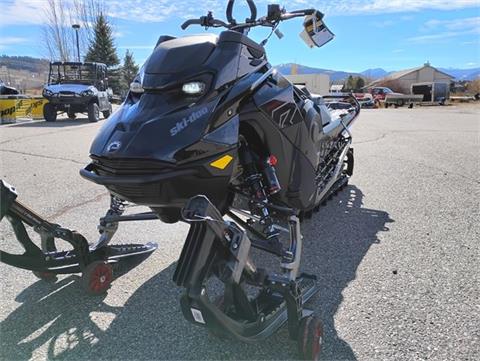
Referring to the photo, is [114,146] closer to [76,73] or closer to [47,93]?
[47,93]

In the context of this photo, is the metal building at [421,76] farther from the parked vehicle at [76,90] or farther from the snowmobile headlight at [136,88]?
the snowmobile headlight at [136,88]

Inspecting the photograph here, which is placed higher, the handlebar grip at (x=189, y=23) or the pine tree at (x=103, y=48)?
the pine tree at (x=103, y=48)

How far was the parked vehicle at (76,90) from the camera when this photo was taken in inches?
619

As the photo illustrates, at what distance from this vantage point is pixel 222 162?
8.23 ft

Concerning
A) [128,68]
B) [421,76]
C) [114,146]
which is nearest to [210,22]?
[114,146]

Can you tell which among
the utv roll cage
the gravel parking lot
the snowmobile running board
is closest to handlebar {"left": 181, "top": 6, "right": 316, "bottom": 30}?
the snowmobile running board

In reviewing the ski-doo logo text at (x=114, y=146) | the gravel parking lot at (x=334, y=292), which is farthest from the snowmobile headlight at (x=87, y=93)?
the ski-doo logo text at (x=114, y=146)

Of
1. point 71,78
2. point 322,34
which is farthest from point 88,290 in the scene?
point 71,78

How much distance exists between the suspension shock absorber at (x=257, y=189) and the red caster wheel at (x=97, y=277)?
1.19 meters

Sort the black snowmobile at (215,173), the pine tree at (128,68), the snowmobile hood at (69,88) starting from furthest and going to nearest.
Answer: the pine tree at (128,68)
the snowmobile hood at (69,88)
the black snowmobile at (215,173)

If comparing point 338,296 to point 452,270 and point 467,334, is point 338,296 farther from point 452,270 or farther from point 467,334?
point 452,270

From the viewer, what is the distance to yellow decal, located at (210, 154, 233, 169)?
2477mm

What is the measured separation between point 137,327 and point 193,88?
1471 millimetres

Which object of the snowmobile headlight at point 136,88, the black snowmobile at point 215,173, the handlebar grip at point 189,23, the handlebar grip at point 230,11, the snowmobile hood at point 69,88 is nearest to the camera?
the black snowmobile at point 215,173
